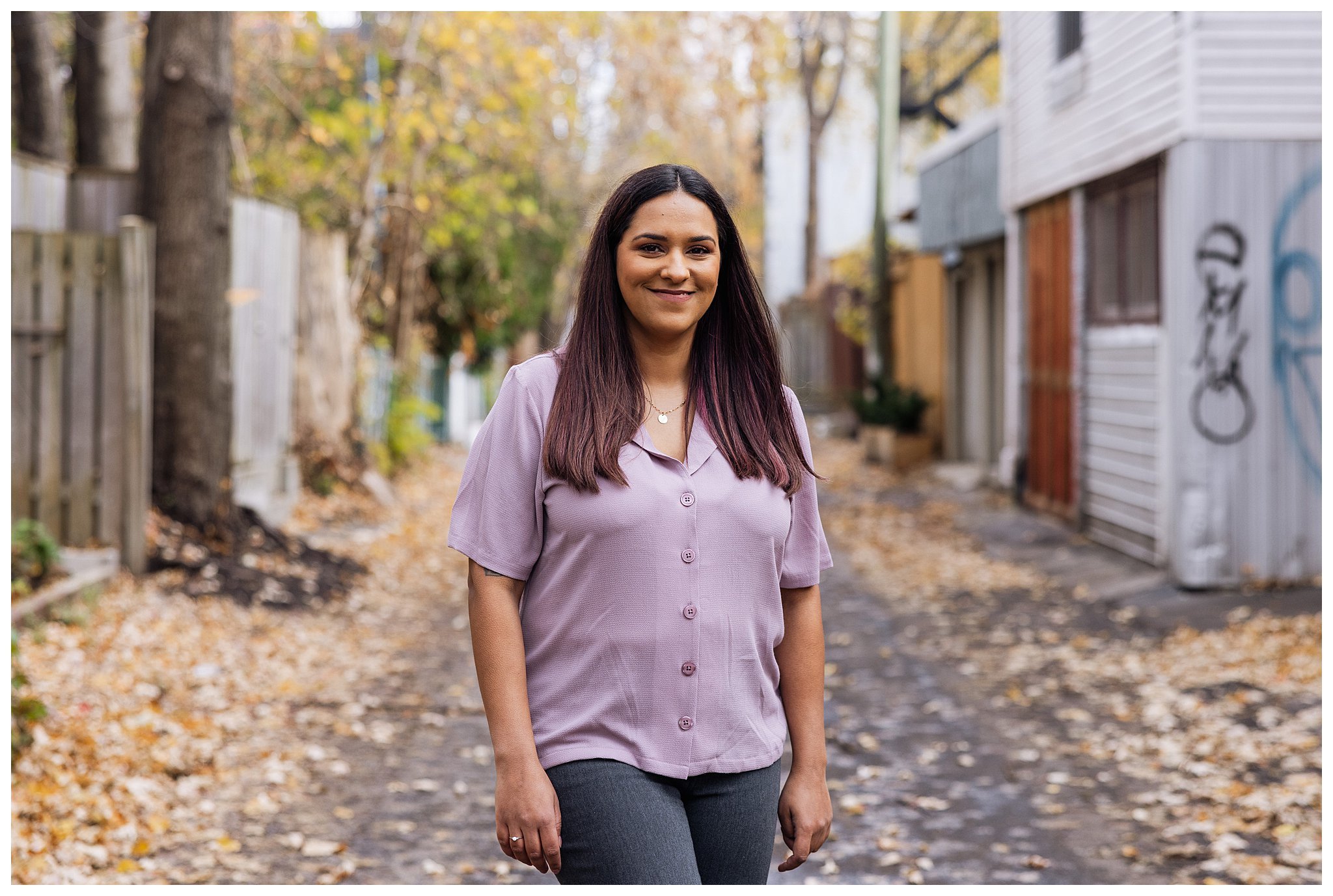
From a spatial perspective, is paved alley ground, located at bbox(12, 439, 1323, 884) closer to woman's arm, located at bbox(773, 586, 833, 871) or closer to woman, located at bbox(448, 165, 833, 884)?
woman's arm, located at bbox(773, 586, 833, 871)

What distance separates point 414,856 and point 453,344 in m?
16.4

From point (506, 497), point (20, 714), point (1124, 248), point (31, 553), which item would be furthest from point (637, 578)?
point (1124, 248)

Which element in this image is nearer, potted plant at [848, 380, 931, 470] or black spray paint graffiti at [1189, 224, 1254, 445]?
black spray paint graffiti at [1189, 224, 1254, 445]

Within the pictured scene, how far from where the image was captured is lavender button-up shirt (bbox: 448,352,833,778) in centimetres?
256

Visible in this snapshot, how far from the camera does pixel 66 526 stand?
8.66 meters

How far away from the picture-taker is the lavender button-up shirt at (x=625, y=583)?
256 centimetres

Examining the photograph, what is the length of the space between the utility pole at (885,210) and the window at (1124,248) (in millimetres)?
8334

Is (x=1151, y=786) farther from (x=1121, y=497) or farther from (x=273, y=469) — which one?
(x=273, y=469)

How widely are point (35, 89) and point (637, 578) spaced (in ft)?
42.4

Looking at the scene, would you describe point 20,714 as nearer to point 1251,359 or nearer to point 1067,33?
point 1251,359

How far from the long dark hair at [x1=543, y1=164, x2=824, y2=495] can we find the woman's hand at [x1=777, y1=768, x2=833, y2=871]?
1.92 feet

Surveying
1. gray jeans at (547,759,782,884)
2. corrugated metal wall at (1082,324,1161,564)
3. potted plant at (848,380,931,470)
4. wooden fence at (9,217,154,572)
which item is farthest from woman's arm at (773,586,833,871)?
potted plant at (848,380,931,470)

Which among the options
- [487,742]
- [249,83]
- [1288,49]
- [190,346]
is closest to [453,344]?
[249,83]

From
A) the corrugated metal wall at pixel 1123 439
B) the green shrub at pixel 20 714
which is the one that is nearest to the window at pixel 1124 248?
the corrugated metal wall at pixel 1123 439
